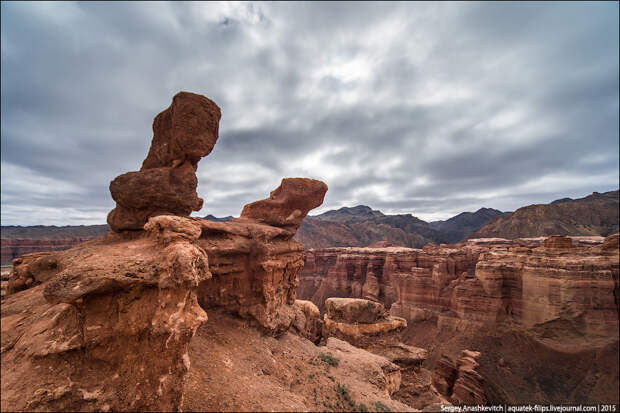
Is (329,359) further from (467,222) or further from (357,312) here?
(467,222)

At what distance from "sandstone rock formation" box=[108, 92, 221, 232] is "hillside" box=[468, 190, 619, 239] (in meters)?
86.1

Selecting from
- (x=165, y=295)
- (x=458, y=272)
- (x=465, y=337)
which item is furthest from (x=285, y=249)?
(x=458, y=272)

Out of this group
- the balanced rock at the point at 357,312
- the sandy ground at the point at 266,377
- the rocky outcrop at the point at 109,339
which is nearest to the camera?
the rocky outcrop at the point at 109,339

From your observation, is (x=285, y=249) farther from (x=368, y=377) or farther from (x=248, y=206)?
(x=368, y=377)

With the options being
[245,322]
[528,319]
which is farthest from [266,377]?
[528,319]

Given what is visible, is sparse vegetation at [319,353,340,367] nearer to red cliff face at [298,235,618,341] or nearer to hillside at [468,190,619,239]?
red cliff face at [298,235,618,341]

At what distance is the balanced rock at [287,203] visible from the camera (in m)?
17.7

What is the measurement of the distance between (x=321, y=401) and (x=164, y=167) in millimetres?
12646

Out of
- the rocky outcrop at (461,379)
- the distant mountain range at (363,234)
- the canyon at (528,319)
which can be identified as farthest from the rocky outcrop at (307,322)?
the distant mountain range at (363,234)

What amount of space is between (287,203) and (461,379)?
74.8 ft

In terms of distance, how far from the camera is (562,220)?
67750 mm

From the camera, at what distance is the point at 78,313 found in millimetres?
6016

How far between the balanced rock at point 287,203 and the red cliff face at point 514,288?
2531 cm

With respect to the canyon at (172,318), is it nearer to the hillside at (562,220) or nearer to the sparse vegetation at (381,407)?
the sparse vegetation at (381,407)
